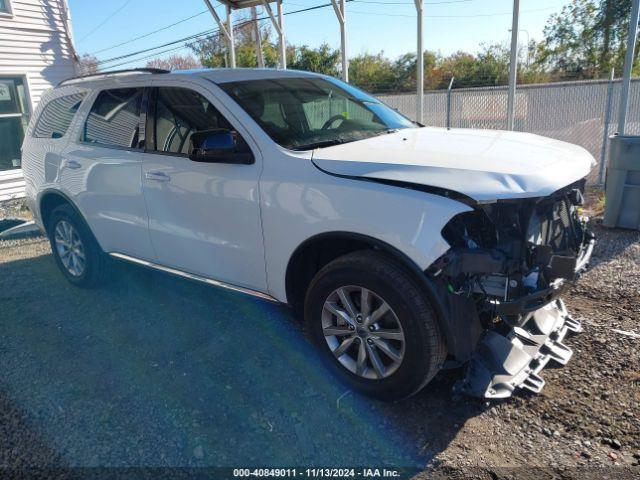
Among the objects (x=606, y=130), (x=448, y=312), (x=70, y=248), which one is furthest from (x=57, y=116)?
(x=606, y=130)

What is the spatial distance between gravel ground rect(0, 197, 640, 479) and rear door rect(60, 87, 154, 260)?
78 cm

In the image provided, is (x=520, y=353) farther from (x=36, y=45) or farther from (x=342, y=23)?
(x=36, y=45)

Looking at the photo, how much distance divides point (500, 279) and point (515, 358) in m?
0.73

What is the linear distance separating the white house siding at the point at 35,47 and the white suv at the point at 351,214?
7.48m

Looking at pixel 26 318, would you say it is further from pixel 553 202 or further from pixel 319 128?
pixel 553 202

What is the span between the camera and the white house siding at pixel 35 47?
1026 centimetres

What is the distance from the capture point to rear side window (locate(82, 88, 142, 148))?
412 centimetres

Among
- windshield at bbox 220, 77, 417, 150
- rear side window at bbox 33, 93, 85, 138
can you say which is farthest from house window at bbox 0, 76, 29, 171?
windshield at bbox 220, 77, 417, 150

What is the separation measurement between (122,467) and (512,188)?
2.45 m

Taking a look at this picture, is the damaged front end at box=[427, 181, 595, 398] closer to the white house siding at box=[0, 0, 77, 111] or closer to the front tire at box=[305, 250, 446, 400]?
the front tire at box=[305, 250, 446, 400]

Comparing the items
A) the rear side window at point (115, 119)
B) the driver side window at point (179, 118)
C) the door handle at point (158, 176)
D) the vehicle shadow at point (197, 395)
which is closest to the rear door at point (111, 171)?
the rear side window at point (115, 119)

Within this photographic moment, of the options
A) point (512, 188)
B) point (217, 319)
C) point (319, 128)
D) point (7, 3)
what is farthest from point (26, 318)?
point (7, 3)

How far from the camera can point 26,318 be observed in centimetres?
453

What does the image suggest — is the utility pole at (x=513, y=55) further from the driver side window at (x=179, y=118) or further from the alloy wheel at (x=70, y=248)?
the alloy wheel at (x=70, y=248)
